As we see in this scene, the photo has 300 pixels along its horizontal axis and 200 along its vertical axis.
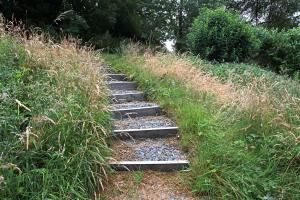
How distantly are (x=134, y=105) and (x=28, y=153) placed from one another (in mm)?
2777

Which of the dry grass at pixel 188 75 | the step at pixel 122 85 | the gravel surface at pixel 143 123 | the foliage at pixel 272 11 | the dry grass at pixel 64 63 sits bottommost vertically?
the gravel surface at pixel 143 123

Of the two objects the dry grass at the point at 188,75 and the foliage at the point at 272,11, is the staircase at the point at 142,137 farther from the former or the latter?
the foliage at the point at 272,11

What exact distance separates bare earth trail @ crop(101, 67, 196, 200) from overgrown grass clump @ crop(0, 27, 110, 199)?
0.25m

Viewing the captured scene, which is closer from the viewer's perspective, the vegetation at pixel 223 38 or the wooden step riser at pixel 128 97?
the wooden step riser at pixel 128 97

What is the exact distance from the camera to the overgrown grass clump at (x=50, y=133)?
3.09 meters

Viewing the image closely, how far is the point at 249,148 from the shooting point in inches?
150

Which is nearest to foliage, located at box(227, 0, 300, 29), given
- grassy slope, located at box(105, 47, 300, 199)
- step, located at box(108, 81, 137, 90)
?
step, located at box(108, 81, 137, 90)

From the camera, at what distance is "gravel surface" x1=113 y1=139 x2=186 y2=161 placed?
411 centimetres

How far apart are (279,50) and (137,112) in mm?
6975

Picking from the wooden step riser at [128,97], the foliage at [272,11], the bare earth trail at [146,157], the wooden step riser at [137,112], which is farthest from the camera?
the foliage at [272,11]

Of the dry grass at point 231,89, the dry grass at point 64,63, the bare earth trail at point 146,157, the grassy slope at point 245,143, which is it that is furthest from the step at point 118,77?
the grassy slope at point 245,143

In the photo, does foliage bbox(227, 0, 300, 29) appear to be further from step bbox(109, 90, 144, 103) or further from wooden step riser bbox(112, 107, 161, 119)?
wooden step riser bbox(112, 107, 161, 119)

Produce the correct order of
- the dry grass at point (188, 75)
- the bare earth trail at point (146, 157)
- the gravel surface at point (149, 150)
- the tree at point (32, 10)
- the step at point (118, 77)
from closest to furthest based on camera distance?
1. the bare earth trail at point (146, 157)
2. the gravel surface at point (149, 150)
3. the dry grass at point (188, 75)
4. the step at point (118, 77)
5. the tree at point (32, 10)

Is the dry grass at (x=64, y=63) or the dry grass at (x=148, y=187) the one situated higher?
the dry grass at (x=64, y=63)
